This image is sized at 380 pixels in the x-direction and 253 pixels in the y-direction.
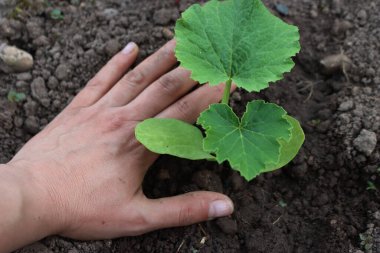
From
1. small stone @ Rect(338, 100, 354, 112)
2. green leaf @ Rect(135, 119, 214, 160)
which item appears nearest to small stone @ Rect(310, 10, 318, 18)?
small stone @ Rect(338, 100, 354, 112)

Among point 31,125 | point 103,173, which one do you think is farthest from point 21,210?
point 31,125

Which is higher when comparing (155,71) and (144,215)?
(155,71)

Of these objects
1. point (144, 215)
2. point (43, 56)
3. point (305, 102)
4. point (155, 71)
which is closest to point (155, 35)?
point (155, 71)

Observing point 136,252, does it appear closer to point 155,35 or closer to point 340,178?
point 340,178

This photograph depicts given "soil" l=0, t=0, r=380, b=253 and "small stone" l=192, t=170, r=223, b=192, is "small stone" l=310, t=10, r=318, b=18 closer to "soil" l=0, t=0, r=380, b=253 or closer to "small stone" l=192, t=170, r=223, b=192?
"soil" l=0, t=0, r=380, b=253

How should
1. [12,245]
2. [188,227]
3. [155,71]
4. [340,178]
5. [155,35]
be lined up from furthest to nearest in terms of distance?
[155,35], [155,71], [340,178], [188,227], [12,245]

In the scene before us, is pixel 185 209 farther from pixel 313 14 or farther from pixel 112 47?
pixel 313 14
